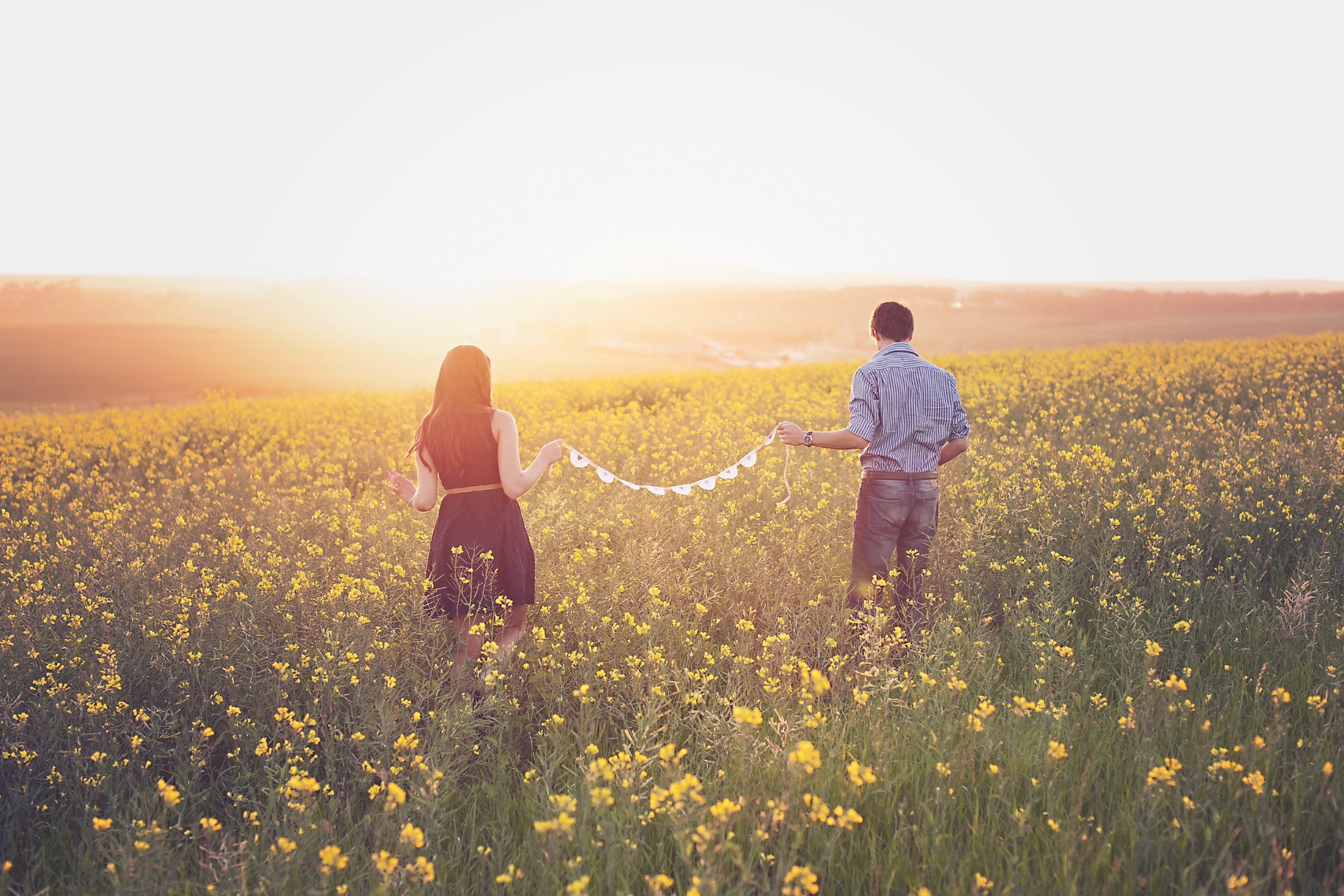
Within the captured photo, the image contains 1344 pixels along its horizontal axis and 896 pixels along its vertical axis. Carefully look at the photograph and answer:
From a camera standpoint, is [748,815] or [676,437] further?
[676,437]

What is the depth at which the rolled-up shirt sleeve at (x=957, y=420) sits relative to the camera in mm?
3951

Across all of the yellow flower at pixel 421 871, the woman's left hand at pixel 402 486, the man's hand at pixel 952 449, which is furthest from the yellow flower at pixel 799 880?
the woman's left hand at pixel 402 486

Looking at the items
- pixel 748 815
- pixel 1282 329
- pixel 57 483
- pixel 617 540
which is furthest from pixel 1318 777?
pixel 1282 329

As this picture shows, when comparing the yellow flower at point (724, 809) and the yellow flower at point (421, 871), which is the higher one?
the yellow flower at point (724, 809)

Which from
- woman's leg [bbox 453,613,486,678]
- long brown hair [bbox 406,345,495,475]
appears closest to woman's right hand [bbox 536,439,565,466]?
long brown hair [bbox 406,345,495,475]

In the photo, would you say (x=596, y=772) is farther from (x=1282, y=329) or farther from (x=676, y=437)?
(x=1282, y=329)

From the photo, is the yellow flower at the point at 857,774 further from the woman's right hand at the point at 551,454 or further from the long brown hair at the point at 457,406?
the long brown hair at the point at 457,406

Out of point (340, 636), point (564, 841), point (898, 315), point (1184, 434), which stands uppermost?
point (898, 315)

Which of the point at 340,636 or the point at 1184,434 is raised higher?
the point at 1184,434

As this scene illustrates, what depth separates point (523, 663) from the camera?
3.58 meters

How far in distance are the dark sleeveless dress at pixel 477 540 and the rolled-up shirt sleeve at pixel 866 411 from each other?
2012 mm

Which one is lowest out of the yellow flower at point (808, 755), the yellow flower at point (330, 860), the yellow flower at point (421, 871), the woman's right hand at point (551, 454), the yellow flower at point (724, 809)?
the yellow flower at point (421, 871)

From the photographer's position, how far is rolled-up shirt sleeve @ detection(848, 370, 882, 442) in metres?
3.90

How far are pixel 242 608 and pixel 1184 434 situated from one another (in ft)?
29.5
